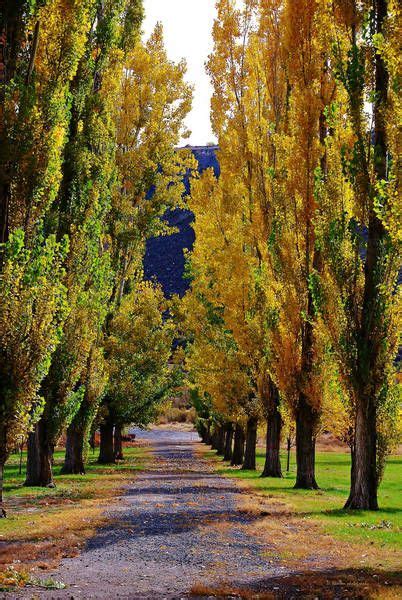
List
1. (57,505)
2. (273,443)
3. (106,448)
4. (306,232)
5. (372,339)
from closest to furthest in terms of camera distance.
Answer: (372,339) < (57,505) < (306,232) < (273,443) < (106,448)

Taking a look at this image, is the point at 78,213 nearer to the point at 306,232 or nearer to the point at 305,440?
the point at 306,232

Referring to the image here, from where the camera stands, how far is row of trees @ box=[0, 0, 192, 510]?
11562mm

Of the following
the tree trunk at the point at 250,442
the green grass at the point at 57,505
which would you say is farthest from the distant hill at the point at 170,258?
the green grass at the point at 57,505

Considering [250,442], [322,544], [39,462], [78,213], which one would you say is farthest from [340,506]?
[250,442]

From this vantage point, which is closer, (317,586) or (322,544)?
(317,586)

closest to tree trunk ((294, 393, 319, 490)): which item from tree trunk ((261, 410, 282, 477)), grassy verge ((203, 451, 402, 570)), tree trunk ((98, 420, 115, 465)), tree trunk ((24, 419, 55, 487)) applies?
grassy verge ((203, 451, 402, 570))

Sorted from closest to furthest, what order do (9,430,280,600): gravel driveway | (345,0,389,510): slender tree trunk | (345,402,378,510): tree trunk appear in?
(9,430,280,600): gravel driveway < (345,0,389,510): slender tree trunk < (345,402,378,510): tree trunk

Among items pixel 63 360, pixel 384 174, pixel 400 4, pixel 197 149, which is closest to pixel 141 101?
pixel 63 360

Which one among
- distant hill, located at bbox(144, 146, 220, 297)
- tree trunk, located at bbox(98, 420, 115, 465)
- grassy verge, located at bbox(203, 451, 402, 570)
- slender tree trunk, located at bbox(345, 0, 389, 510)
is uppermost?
distant hill, located at bbox(144, 146, 220, 297)

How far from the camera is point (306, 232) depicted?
64.7 feet

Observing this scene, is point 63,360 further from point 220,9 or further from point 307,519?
point 220,9

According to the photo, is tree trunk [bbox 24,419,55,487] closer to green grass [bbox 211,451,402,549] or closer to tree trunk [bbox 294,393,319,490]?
green grass [bbox 211,451,402,549]

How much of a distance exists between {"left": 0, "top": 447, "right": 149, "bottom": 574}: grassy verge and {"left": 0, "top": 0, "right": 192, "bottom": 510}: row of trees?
3.67 feet

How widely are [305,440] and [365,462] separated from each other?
19.4 ft
